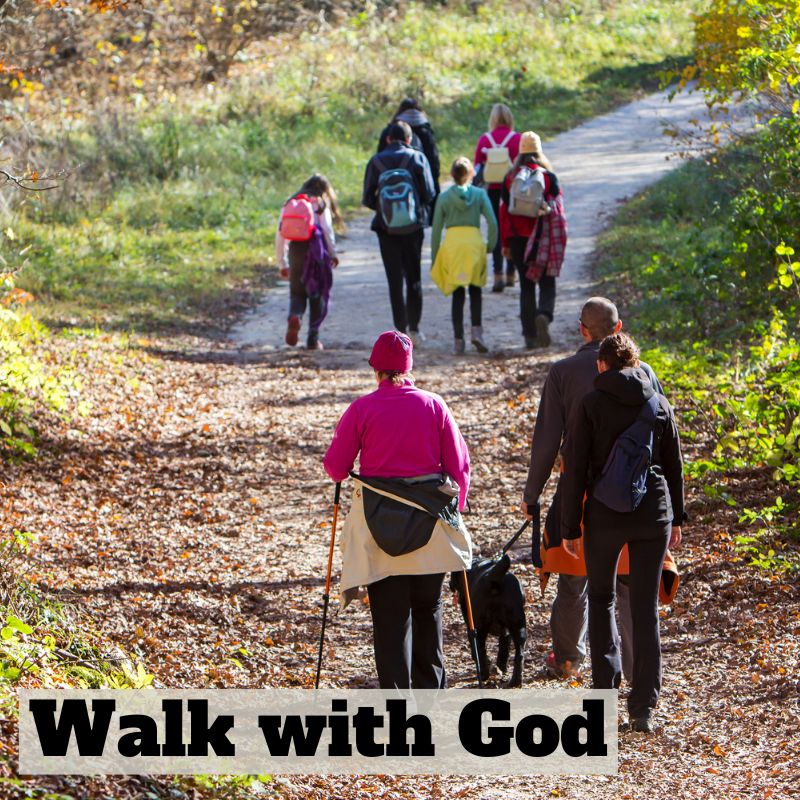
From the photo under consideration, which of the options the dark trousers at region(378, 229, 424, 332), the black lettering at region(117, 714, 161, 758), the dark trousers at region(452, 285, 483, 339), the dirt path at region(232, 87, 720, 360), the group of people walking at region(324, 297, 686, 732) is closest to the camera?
the black lettering at region(117, 714, 161, 758)

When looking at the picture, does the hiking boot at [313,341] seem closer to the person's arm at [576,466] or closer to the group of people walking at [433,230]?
the group of people walking at [433,230]

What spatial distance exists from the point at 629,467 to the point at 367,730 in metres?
1.78

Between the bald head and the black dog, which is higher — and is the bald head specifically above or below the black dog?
above

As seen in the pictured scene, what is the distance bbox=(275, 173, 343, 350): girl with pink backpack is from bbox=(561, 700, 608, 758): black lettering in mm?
7507

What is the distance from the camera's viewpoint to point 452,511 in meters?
5.69

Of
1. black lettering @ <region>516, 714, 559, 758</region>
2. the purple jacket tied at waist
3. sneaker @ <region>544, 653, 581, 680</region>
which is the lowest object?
black lettering @ <region>516, 714, 559, 758</region>

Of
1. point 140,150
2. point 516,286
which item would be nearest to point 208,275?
point 516,286

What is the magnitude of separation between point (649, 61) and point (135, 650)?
2951 cm

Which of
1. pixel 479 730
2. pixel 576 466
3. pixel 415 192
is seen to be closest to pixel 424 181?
pixel 415 192

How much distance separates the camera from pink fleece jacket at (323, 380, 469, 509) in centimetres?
557

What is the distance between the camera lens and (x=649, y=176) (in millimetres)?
21406

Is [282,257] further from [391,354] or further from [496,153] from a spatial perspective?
[391,354]

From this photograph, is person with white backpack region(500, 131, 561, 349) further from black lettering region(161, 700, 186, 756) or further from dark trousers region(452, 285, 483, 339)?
black lettering region(161, 700, 186, 756)

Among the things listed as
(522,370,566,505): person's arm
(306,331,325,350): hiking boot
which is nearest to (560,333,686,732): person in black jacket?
(522,370,566,505): person's arm
